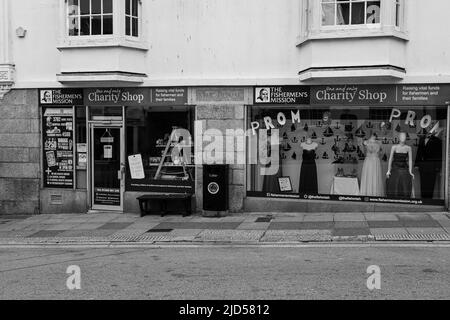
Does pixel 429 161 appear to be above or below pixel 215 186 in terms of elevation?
above

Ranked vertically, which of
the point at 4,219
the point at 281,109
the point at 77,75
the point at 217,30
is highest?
the point at 217,30

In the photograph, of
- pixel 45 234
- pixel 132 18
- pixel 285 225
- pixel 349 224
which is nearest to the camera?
pixel 349 224

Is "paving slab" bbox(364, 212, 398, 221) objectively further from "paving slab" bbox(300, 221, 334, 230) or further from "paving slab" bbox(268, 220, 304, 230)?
"paving slab" bbox(268, 220, 304, 230)

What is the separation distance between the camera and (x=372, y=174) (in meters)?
13.5

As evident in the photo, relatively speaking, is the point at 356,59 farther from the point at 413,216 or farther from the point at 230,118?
the point at 413,216

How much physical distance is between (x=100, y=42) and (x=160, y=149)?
3.04 meters

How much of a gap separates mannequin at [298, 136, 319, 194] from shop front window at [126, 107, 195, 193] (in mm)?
2752

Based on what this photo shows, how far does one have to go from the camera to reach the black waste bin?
43.7 feet

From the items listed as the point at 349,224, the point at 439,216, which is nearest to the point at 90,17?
the point at 349,224

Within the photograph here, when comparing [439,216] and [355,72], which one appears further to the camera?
[355,72]

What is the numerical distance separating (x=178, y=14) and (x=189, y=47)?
86cm

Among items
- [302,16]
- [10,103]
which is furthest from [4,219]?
[302,16]

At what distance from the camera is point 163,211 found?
13938 mm
